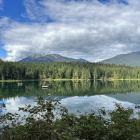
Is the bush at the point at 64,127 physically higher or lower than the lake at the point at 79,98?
higher

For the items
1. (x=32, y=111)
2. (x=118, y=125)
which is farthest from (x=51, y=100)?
(x=118, y=125)

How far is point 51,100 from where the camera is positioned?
43.2 feet

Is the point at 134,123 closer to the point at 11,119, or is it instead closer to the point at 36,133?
the point at 36,133

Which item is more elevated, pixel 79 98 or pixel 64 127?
pixel 64 127

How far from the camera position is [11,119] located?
1327cm

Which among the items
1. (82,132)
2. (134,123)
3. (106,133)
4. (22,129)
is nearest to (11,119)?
(22,129)

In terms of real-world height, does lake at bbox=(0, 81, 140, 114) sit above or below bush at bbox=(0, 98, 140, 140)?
below

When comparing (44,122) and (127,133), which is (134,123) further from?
(44,122)

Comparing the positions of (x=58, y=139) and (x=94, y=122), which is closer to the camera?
(x=58, y=139)

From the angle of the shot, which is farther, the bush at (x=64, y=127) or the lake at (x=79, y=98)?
the lake at (x=79, y=98)

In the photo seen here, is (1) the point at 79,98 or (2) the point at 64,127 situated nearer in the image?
(2) the point at 64,127

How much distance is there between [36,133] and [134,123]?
379 cm

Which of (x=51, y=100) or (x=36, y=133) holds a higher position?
(x=51, y=100)

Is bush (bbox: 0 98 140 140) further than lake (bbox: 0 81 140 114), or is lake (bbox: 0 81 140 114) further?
lake (bbox: 0 81 140 114)
